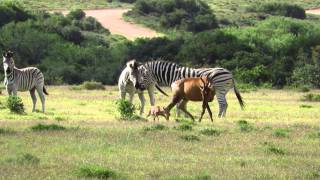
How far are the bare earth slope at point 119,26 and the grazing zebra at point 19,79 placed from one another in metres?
46.8

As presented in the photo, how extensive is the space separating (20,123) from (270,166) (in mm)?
8628

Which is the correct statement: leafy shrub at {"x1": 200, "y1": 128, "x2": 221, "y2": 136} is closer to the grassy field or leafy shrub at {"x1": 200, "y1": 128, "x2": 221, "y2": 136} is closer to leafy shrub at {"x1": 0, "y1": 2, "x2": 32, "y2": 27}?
the grassy field

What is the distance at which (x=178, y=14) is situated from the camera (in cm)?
8412

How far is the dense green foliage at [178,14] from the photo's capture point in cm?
8300

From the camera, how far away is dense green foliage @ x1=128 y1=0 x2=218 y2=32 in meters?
83.0

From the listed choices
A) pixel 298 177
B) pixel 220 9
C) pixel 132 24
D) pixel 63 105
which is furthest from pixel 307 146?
pixel 220 9

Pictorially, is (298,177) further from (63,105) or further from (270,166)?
(63,105)

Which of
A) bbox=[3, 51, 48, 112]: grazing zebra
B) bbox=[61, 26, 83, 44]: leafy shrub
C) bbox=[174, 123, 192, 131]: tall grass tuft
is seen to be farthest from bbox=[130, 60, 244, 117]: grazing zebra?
bbox=[61, 26, 83, 44]: leafy shrub

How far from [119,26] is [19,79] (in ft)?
176

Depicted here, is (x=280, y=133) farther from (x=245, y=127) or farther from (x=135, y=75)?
(x=135, y=75)

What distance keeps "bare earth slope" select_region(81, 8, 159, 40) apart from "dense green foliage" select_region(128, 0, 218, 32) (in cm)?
220

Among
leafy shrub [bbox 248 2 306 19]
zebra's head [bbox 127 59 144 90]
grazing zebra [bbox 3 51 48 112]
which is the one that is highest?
zebra's head [bbox 127 59 144 90]

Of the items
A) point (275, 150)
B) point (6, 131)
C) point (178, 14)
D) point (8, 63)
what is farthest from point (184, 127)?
point (178, 14)

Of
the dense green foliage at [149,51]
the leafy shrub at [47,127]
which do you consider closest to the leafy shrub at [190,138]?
the leafy shrub at [47,127]
